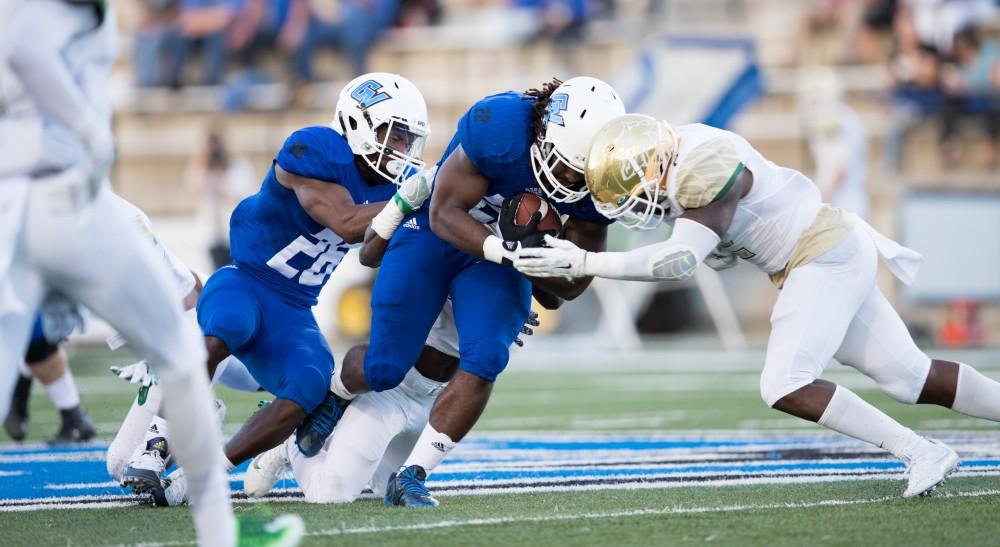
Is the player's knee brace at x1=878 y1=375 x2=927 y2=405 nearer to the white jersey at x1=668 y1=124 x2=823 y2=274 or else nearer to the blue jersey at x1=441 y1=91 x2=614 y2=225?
the white jersey at x1=668 y1=124 x2=823 y2=274

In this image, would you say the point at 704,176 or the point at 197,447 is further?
the point at 704,176

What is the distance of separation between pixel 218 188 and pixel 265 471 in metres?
9.21

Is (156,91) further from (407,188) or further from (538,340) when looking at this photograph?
(407,188)


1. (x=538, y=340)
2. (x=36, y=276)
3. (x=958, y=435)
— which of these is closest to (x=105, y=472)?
(x=36, y=276)

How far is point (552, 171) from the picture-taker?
178 inches

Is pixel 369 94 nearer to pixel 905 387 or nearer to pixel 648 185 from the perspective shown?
pixel 648 185

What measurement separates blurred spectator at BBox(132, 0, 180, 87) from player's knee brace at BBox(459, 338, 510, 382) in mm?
13069

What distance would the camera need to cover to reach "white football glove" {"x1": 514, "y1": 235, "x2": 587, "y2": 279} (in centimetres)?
429

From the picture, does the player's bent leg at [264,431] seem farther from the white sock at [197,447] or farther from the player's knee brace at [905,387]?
the player's knee brace at [905,387]

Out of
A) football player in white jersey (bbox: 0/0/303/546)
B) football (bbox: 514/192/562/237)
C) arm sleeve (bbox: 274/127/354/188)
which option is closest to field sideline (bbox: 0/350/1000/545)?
football player in white jersey (bbox: 0/0/303/546)

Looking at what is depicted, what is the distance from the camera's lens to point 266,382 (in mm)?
4875

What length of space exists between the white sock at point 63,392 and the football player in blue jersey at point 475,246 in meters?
2.33

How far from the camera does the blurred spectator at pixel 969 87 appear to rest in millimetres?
13992

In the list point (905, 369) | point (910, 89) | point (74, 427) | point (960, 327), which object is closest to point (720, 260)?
point (905, 369)
